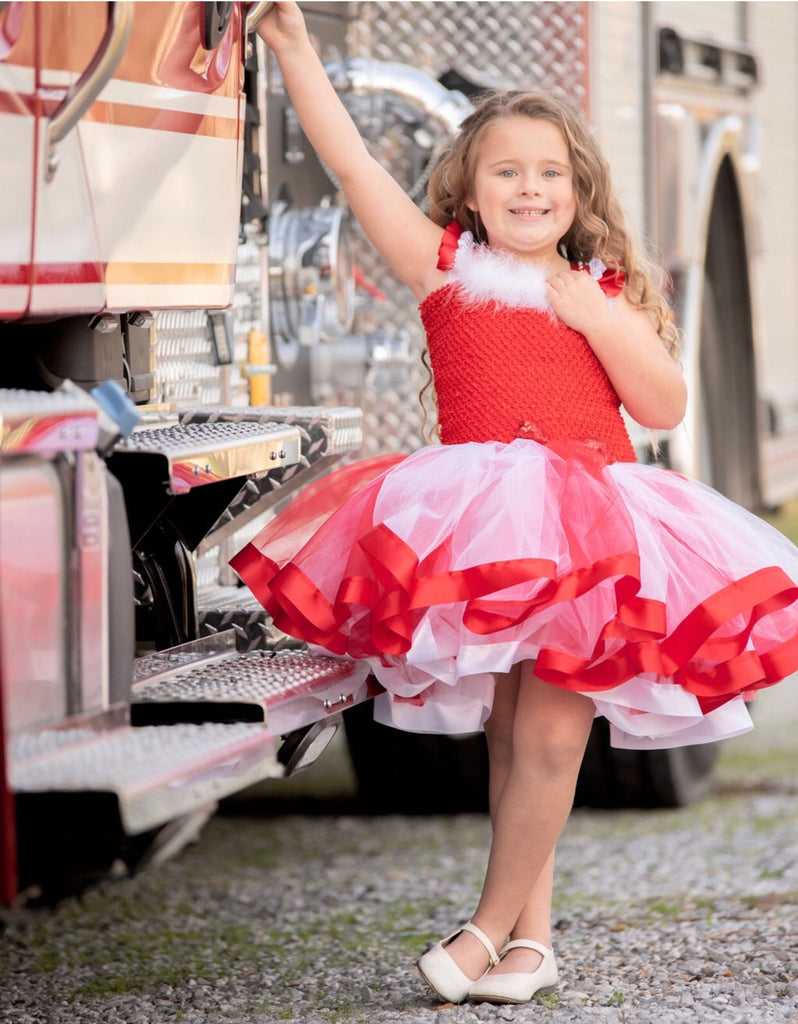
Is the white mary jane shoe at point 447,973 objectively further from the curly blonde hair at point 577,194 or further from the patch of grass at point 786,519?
the patch of grass at point 786,519

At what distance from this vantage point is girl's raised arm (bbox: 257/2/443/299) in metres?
2.62

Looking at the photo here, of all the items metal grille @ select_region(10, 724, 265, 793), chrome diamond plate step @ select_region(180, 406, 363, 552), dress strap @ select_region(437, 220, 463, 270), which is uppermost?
dress strap @ select_region(437, 220, 463, 270)

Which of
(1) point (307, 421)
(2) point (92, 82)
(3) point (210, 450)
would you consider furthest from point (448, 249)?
(2) point (92, 82)

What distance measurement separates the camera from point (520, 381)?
2.53 m

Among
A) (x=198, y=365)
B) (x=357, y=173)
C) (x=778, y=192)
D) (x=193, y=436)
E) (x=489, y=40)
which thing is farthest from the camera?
(x=778, y=192)

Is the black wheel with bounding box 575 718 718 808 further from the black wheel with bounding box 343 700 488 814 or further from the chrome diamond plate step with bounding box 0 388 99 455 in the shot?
the chrome diamond plate step with bounding box 0 388 99 455

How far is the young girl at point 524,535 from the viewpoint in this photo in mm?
2244

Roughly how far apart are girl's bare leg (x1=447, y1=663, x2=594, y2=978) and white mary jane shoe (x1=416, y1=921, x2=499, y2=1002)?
0.01 metres

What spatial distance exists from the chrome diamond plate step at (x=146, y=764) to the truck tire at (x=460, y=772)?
6.63ft

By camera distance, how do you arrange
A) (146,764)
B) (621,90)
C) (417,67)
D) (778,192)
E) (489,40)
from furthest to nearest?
(778,192) → (621,90) → (489,40) → (417,67) → (146,764)

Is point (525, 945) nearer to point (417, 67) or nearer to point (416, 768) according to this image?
point (416, 768)

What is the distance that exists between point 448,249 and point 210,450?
0.65 m

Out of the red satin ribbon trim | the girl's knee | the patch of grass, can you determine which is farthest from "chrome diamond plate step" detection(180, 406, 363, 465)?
the patch of grass

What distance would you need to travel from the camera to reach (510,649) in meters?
2.24
